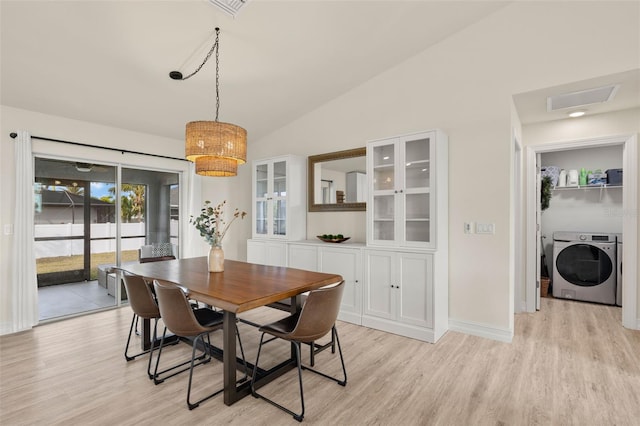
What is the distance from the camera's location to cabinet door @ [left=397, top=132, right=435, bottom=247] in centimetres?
332

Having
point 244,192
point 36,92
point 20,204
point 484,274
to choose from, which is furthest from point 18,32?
point 484,274

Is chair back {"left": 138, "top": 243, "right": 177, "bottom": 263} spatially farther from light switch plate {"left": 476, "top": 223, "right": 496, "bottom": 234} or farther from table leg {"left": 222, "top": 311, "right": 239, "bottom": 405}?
light switch plate {"left": 476, "top": 223, "right": 496, "bottom": 234}

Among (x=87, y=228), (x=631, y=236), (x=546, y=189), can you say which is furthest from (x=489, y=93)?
(x=87, y=228)

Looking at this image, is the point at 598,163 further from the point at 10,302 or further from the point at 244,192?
the point at 10,302

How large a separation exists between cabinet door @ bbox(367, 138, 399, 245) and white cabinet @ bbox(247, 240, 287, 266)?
134cm

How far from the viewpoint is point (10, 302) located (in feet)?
11.3

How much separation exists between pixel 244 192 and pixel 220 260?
286 centimetres

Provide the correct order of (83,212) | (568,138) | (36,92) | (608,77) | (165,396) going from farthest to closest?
(83,212) → (568,138) → (36,92) → (608,77) → (165,396)

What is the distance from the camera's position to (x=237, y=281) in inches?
98.2

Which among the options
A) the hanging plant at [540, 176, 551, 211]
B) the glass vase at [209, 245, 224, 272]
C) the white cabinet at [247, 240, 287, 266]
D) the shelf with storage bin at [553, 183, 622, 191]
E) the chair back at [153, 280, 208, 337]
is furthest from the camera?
the hanging plant at [540, 176, 551, 211]

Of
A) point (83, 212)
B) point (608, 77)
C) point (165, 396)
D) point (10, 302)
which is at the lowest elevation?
point (165, 396)

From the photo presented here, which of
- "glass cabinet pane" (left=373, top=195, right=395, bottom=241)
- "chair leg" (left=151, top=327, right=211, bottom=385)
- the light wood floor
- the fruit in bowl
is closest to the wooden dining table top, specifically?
"chair leg" (left=151, top=327, right=211, bottom=385)

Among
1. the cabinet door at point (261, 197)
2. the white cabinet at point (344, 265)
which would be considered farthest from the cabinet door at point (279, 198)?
the white cabinet at point (344, 265)

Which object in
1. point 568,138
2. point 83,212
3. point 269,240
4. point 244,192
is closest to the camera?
point 568,138
